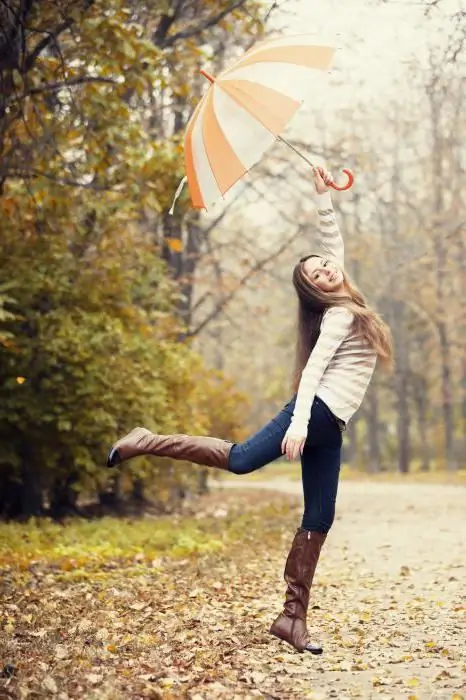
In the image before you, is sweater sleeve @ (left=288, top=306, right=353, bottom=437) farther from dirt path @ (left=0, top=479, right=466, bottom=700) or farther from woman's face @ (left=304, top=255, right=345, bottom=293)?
dirt path @ (left=0, top=479, right=466, bottom=700)

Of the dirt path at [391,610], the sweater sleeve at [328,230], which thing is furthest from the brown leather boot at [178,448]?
the sweater sleeve at [328,230]

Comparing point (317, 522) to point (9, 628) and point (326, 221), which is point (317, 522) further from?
point (9, 628)

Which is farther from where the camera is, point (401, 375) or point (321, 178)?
point (401, 375)

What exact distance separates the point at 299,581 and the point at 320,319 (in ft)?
4.92

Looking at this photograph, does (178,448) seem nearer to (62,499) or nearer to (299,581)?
(299,581)

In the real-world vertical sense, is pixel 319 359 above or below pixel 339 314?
below

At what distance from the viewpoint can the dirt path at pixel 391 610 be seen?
4.77 meters

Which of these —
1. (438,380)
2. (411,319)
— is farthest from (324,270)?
(438,380)

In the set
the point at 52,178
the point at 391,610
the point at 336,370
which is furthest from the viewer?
the point at 52,178

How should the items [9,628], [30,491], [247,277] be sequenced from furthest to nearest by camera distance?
[247,277]
[30,491]
[9,628]

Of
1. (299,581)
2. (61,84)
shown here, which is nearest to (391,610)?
(299,581)

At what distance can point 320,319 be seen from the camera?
5.57 m

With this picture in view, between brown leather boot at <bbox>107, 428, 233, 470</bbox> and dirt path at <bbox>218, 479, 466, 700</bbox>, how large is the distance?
45.8 inches

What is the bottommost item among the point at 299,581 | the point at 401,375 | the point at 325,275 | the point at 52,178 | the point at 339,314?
the point at 299,581
